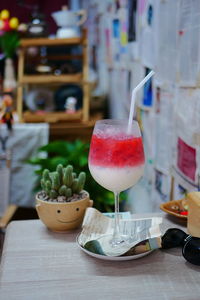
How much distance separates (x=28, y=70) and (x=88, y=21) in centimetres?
200

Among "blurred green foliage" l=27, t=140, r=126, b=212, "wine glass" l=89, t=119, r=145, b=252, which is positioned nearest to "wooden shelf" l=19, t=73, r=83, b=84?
"blurred green foliage" l=27, t=140, r=126, b=212

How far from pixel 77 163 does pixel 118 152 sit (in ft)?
5.14

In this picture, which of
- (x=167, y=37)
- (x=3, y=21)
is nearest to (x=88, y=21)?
(x=3, y=21)

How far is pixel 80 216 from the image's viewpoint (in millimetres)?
1070

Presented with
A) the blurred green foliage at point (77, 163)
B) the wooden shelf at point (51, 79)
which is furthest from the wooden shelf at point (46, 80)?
the blurred green foliage at point (77, 163)

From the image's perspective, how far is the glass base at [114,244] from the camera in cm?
89

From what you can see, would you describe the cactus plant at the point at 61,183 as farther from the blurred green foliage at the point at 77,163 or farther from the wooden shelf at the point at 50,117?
the wooden shelf at the point at 50,117

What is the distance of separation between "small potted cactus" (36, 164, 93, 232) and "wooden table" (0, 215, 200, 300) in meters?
0.07

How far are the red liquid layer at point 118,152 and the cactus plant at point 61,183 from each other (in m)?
0.18

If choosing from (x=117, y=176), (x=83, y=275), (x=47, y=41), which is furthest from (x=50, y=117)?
(x=83, y=275)

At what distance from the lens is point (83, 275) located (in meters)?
0.81

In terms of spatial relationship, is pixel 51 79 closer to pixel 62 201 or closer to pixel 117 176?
pixel 62 201

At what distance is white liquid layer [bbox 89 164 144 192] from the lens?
0.91 metres

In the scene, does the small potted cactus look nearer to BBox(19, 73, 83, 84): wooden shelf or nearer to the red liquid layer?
the red liquid layer
